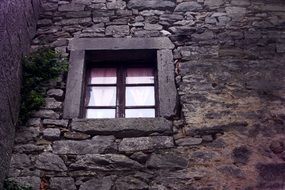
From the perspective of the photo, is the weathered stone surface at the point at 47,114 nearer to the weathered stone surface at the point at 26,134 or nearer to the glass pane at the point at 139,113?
the weathered stone surface at the point at 26,134

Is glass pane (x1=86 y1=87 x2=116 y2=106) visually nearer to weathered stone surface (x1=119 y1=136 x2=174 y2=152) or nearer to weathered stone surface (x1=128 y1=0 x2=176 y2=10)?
weathered stone surface (x1=119 y1=136 x2=174 y2=152)

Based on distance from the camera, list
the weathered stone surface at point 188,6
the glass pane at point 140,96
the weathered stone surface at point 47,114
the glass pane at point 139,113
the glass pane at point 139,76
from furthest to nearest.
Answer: the weathered stone surface at point 188,6
the glass pane at point 139,76
the glass pane at point 140,96
the glass pane at point 139,113
the weathered stone surface at point 47,114

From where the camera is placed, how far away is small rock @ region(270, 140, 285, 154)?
338cm

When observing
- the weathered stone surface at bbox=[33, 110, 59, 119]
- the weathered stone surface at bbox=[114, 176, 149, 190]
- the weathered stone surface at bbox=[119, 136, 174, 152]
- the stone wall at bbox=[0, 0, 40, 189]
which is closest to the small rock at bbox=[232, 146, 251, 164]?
the weathered stone surface at bbox=[119, 136, 174, 152]

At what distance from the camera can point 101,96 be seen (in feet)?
13.1

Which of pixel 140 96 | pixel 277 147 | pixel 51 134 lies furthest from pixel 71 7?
pixel 277 147

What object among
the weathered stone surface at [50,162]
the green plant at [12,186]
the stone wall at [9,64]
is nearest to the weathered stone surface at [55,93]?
the stone wall at [9,64]

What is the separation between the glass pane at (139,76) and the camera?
162 inches

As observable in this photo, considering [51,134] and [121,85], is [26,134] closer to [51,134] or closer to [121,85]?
[51,134]

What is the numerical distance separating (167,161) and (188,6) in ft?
6.39

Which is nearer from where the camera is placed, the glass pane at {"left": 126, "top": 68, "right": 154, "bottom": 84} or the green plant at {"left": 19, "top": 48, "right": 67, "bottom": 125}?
the green plant at {"left": 19, "top": 48, "right": 67, "bottom": 125}

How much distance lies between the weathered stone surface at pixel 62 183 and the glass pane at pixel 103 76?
1195 mm

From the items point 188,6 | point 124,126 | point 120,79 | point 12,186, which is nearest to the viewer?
point 12,186

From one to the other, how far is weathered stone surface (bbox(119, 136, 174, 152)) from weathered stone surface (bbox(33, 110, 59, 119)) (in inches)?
25.4
